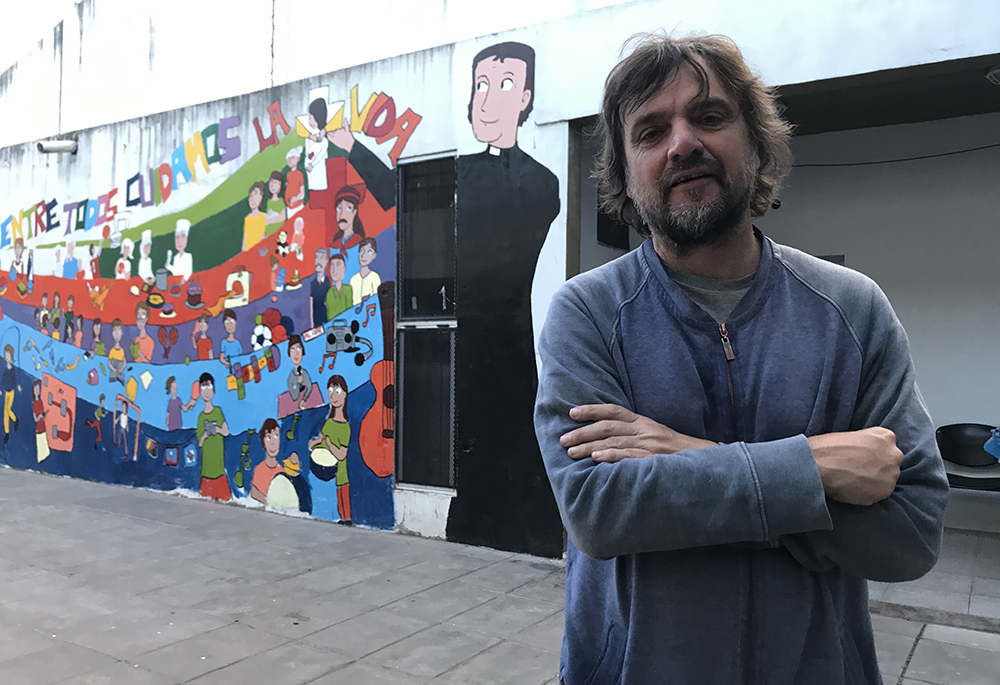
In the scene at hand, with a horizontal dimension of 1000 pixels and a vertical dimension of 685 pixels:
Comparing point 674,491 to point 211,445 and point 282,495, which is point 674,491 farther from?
point 211,445

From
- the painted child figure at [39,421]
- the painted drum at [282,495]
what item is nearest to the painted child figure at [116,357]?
the painted child figure at [39,421]

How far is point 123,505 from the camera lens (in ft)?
26.3

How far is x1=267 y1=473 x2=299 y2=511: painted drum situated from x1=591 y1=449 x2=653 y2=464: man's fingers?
6359mm

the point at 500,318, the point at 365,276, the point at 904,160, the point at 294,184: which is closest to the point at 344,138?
the point at 294,184

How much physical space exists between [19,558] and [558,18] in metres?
5.93

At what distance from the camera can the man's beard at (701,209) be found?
59.1 inches

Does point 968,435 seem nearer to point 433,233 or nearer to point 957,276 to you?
point 957,276

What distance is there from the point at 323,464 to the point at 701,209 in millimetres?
6126

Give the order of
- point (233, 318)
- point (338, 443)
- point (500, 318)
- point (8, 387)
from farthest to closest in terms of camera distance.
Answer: point (8, 387) → point (233, 318) → point (338, 443) → point (500, 318)

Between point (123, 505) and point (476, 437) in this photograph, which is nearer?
point (476, 437)

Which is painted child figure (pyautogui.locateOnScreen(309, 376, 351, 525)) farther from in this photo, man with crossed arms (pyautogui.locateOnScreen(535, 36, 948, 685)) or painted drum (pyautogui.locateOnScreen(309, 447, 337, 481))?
man with crossed arms (pyautogui.locateOnScreen(535, 36, 948, 685))

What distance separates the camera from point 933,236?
716cm

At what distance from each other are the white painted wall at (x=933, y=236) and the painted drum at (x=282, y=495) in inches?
225

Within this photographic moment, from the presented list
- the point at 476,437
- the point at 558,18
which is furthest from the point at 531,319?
the point at 558,18
